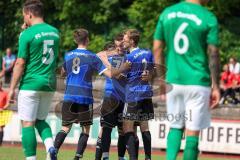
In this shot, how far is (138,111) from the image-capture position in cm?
1259

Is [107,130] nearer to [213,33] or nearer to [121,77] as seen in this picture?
[121,77]

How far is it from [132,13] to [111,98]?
58.2 ft

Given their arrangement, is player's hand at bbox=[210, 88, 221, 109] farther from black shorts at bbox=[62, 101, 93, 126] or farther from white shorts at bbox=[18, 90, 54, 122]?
black shorts at bbox=[62, 101, 93, 126]

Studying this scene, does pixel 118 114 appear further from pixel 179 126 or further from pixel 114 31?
pixel 114 31

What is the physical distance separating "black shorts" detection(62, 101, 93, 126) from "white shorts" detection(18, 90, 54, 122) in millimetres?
2555

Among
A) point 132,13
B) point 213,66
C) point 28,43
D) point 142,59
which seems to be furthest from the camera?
point 132,13

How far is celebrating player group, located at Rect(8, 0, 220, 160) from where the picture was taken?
8750 millimetres

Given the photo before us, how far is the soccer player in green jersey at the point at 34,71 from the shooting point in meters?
10.3

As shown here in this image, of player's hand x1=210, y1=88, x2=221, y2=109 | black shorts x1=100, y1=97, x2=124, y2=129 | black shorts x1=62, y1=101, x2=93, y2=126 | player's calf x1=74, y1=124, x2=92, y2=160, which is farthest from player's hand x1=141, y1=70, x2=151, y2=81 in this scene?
player's hand x1=210, y1=88, x2=221, y2=109

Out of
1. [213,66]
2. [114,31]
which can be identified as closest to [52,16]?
[114,31]

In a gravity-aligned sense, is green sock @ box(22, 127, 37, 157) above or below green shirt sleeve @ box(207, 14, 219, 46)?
below

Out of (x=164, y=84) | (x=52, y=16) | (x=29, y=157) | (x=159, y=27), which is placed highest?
(x=52, y=16)

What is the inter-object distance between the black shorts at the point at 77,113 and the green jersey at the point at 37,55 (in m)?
2.59

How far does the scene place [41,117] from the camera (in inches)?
417
